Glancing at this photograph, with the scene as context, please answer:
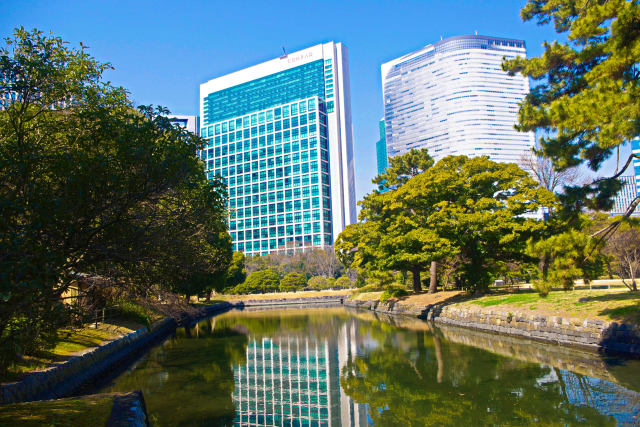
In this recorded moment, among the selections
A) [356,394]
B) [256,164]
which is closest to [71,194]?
[356,394]

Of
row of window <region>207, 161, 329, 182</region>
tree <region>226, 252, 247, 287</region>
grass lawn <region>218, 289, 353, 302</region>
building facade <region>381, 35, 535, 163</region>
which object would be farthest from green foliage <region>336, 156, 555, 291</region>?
building facade <region>381, 35, 535, 163</region>

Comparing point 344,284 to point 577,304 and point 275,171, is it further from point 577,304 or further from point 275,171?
point 275,171

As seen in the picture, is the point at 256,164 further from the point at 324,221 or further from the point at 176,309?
the point at 176,309

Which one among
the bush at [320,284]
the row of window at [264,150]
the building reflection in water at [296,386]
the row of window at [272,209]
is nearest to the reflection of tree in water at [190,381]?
the building reflection in water at [296,386]

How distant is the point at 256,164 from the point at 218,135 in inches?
663

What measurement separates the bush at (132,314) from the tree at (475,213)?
16192 mm

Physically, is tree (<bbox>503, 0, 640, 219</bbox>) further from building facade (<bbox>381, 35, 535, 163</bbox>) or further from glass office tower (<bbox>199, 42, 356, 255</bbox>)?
building facade (<bbox>381, 35, 535, 163</bbox>)

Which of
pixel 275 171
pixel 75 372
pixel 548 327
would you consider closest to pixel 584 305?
A: pixel 548 327

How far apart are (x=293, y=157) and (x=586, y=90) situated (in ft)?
333

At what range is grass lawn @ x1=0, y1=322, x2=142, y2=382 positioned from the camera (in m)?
10.6

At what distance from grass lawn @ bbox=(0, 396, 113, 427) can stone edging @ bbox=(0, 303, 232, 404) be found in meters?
2.10

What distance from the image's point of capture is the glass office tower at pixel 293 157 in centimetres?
10775

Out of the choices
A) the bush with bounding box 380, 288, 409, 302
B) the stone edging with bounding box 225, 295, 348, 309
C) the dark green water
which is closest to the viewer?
the dark green water

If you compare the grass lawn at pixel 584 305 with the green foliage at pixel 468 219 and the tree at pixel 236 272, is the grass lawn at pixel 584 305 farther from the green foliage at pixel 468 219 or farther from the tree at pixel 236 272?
the tree at pixel 236 272
